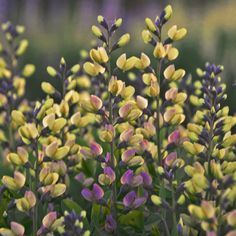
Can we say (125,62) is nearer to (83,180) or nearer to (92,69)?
(92,69)

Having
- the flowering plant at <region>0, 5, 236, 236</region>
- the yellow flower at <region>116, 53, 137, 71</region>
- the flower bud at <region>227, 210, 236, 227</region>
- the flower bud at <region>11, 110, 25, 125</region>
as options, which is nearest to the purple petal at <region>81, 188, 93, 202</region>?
the flowering plant at <region>0, 5, 236, 236</region>

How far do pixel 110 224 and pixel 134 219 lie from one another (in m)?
0.08

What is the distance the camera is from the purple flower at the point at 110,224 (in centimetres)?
189

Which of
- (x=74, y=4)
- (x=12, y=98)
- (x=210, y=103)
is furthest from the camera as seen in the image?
(x=74, y=4)

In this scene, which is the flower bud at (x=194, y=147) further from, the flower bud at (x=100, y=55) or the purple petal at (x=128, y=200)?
the flower bud at (x=100, y=55)

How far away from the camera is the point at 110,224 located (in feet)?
6.21

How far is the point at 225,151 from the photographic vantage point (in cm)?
200

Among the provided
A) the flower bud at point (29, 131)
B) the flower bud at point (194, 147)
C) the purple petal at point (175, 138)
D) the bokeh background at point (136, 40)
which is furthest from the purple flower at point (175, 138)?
the bokeh background at point (136, 40)

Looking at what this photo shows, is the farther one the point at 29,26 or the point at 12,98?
the point at 29,26

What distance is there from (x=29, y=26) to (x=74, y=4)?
24.1ft

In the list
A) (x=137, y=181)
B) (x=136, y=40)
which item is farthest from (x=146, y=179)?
(x=136, y=40)

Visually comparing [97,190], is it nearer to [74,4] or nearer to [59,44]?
[59,44]

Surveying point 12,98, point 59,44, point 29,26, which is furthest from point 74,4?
point 12,98

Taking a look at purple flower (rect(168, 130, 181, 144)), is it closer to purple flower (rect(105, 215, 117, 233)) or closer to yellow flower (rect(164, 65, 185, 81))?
yellow flower (rect(164, 65, 185, 81))
